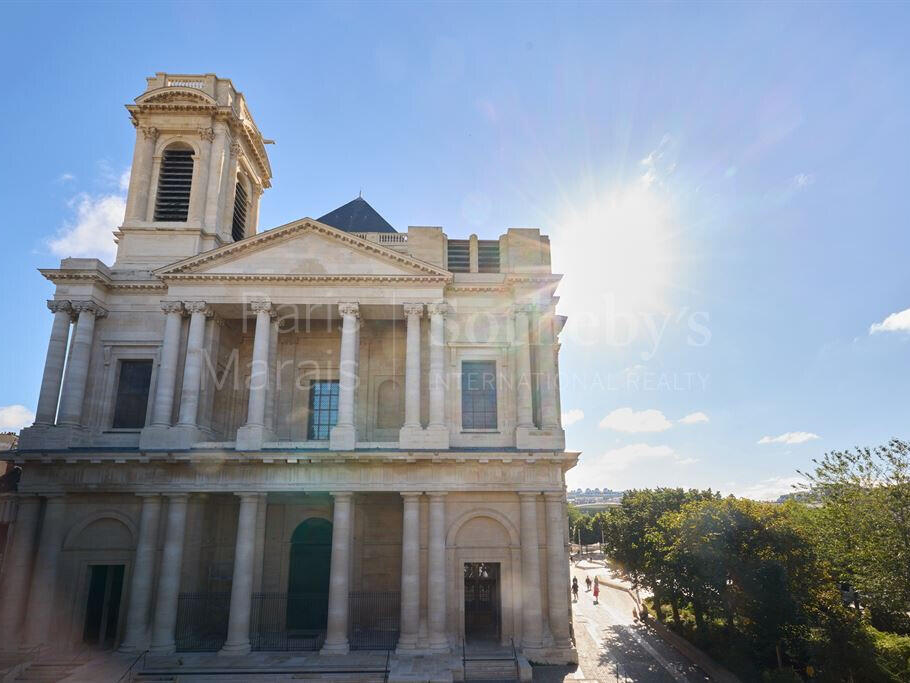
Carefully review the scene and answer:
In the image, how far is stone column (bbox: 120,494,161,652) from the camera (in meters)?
20.9

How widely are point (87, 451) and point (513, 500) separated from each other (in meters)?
17.2

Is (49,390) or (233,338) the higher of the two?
(233,338)

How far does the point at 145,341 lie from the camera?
25.4m

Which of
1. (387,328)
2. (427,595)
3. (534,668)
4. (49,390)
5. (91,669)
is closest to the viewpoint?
(91,669)

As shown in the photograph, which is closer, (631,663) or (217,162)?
(631,663)

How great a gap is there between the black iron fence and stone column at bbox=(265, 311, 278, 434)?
6951mm

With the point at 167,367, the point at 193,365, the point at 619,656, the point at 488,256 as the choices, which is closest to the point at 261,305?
the point at 193,365

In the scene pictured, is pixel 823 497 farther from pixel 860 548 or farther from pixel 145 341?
pixel 145 341

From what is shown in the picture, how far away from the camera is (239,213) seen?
1297 inches

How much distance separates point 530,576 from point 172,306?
1860 centimetres

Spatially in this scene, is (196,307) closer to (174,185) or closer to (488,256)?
(174,185)

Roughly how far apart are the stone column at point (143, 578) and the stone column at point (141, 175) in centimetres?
1463

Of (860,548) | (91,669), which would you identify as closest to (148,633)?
(91,669)

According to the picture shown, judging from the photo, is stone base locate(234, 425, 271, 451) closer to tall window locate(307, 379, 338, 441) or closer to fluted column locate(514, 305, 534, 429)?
tall window locate(307, 379, 338, 441)
